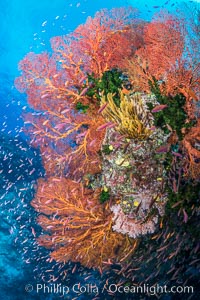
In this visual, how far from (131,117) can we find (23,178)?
1034 cm

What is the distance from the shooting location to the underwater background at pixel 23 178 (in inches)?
399

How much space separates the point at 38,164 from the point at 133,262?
10.1 meters

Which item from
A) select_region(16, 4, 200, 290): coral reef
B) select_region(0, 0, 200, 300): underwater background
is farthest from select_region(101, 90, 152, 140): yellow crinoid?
select_region(0, 0, 200, 300): underwater background

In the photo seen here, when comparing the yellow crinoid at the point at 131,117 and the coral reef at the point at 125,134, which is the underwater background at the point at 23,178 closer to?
the coral reef at the point at 125,134

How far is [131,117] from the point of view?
4723 millimetres

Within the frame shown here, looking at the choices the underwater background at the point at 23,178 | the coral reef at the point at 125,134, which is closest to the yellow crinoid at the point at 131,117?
the coral reef at the point at 125,134

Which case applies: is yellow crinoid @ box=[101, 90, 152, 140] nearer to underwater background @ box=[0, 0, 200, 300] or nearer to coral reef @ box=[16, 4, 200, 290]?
coral reef @ box=[16, 4, 200, 290]

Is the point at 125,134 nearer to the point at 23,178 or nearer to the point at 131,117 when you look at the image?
the point at 131,117

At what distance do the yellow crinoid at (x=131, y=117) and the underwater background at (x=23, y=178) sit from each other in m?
2.24

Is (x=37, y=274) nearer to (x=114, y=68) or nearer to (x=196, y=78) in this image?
(x=114, y=68)

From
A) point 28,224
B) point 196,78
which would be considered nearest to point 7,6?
point 28,224

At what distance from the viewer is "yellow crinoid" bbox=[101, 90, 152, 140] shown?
15.3ft

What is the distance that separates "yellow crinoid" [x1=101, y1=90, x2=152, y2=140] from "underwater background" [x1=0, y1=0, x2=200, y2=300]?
7.35 feet

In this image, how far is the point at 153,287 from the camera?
6.71m
